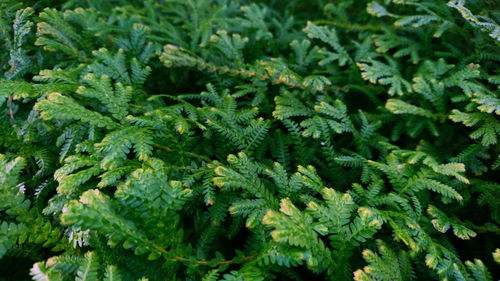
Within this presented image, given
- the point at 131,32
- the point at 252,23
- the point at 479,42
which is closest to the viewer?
the point at 479,42

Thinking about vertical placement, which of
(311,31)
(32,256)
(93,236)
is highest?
(311,31)

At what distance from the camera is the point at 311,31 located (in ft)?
8.45

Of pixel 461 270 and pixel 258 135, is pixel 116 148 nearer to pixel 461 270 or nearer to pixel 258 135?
pixel 258 135

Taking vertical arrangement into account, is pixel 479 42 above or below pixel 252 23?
above

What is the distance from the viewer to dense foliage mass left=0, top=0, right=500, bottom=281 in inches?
64.4

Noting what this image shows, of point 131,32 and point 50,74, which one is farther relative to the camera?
point 131,32

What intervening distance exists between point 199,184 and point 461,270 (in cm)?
139

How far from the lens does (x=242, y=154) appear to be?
Result: 190cm

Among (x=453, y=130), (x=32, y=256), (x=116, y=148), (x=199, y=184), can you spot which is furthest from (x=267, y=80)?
(x=32, y=256)

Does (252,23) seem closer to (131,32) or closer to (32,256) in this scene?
(131,32)

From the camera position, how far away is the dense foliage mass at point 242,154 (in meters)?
1.64

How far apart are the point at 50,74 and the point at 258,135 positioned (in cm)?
125

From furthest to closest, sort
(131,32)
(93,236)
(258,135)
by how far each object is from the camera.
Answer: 1. (131,32)
2. (258,135)
3. (93,236)

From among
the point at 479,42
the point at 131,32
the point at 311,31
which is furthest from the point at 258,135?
the point at 479,42
